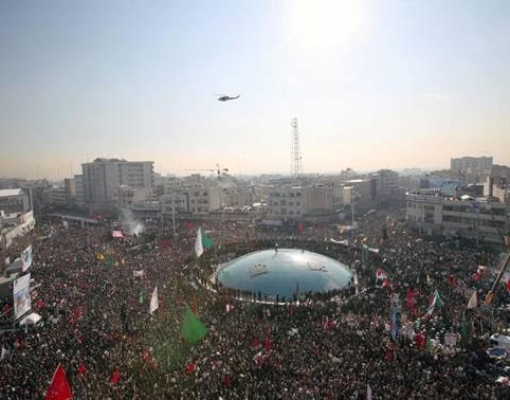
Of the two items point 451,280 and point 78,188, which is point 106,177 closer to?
point 78,188

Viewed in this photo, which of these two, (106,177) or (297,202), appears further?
(106,177)

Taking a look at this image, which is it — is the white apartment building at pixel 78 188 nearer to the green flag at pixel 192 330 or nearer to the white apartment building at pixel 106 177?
the white apartment building at pixel 106 177

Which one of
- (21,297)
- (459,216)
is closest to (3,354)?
(21,297)

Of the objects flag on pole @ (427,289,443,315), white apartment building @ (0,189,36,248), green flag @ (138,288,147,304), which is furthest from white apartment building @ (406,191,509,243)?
white apartment building @ (0,189,36,248)

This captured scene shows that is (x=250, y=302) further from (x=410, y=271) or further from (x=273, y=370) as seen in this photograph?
(x=410, y=271)

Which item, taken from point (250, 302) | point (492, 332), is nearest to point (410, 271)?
point (492, 332)

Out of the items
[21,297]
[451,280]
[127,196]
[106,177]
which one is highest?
[106,177]

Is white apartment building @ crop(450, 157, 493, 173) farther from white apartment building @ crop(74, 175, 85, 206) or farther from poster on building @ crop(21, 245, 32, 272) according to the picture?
poster on building @ crop(21, 245, 32, 272)

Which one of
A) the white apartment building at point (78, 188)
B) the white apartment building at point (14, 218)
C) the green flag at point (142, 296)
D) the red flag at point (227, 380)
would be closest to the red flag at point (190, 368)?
the red flag at point (227, 380)

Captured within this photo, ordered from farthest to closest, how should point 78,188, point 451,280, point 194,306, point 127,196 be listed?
point 78,188 → point 127,196 → point 451,280 → point 194,306
